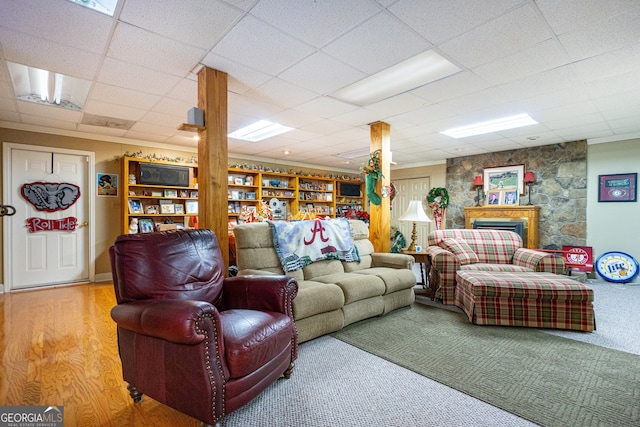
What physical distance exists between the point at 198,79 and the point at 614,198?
21.4 feet

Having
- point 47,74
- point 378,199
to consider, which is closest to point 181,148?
point 47,74

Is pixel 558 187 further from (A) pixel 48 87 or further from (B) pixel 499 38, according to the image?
(A) pixel 48 87

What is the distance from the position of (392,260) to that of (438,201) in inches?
164

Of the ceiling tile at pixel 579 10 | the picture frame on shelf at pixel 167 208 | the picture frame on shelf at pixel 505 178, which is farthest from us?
the picture frame on shelf at pixel 505 178

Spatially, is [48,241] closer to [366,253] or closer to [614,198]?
[366,253]

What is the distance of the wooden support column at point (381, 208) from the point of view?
14.1ft

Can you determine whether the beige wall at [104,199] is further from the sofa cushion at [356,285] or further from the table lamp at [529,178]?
the table lamp at [529,178]

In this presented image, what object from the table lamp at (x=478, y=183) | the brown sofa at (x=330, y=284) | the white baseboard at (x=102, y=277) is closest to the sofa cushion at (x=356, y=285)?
the brown sofa at (x=330, y=284)

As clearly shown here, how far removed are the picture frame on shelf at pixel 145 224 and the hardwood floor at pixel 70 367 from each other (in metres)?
1.80

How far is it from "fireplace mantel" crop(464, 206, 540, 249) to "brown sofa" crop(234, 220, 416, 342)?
11.9 feet

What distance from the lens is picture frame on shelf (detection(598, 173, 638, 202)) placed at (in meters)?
4.95

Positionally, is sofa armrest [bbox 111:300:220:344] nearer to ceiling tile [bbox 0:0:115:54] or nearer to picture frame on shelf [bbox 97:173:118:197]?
ceiling tile [bbox 0:0:115:54]

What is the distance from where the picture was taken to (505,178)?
20.5ft

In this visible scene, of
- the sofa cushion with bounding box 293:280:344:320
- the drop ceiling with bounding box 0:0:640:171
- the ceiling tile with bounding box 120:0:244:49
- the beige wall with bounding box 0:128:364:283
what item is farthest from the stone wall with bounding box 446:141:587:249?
the beige wall with bounding box 0:128:364:283
